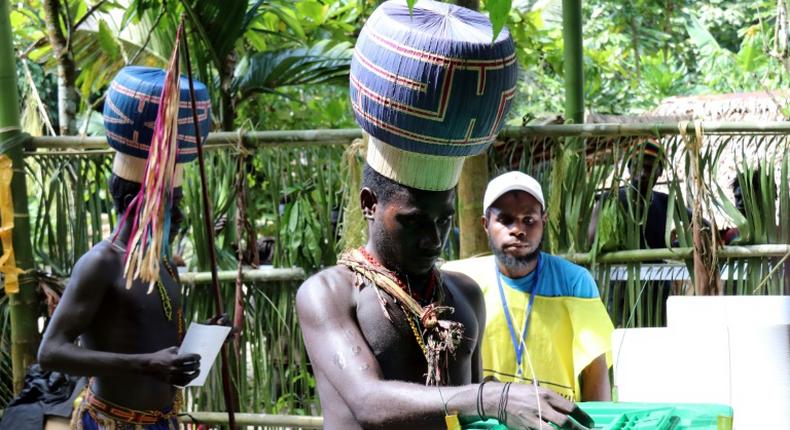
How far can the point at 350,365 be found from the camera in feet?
8.11

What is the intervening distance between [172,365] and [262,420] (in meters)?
1.62

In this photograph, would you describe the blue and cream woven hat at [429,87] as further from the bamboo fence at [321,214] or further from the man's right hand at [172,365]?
the bamboo fence at [321,214]

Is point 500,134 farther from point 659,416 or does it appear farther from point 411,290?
point 659,416

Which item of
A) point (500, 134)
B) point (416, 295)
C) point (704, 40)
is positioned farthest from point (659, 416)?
point (704, 40)

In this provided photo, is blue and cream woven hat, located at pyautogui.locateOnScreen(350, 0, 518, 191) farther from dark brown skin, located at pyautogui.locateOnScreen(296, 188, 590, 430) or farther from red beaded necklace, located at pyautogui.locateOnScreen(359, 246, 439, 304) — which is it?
red beaded necklace, located at pyautogui.locateOnScreen(359, 246, 439, 304)

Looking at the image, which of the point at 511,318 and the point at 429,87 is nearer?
the point at 429,87

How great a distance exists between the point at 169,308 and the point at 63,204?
1794mm

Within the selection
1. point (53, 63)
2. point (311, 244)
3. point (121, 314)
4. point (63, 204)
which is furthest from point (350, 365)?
point (53, 63)

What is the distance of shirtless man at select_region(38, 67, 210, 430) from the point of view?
4.09m

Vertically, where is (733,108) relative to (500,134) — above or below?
below

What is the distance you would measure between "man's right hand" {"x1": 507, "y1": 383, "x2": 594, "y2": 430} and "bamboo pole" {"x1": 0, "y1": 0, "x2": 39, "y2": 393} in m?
4.17

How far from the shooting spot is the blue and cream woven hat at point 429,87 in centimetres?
247

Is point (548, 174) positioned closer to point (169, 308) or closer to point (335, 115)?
point (169, 308)

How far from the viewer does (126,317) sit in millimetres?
4262
